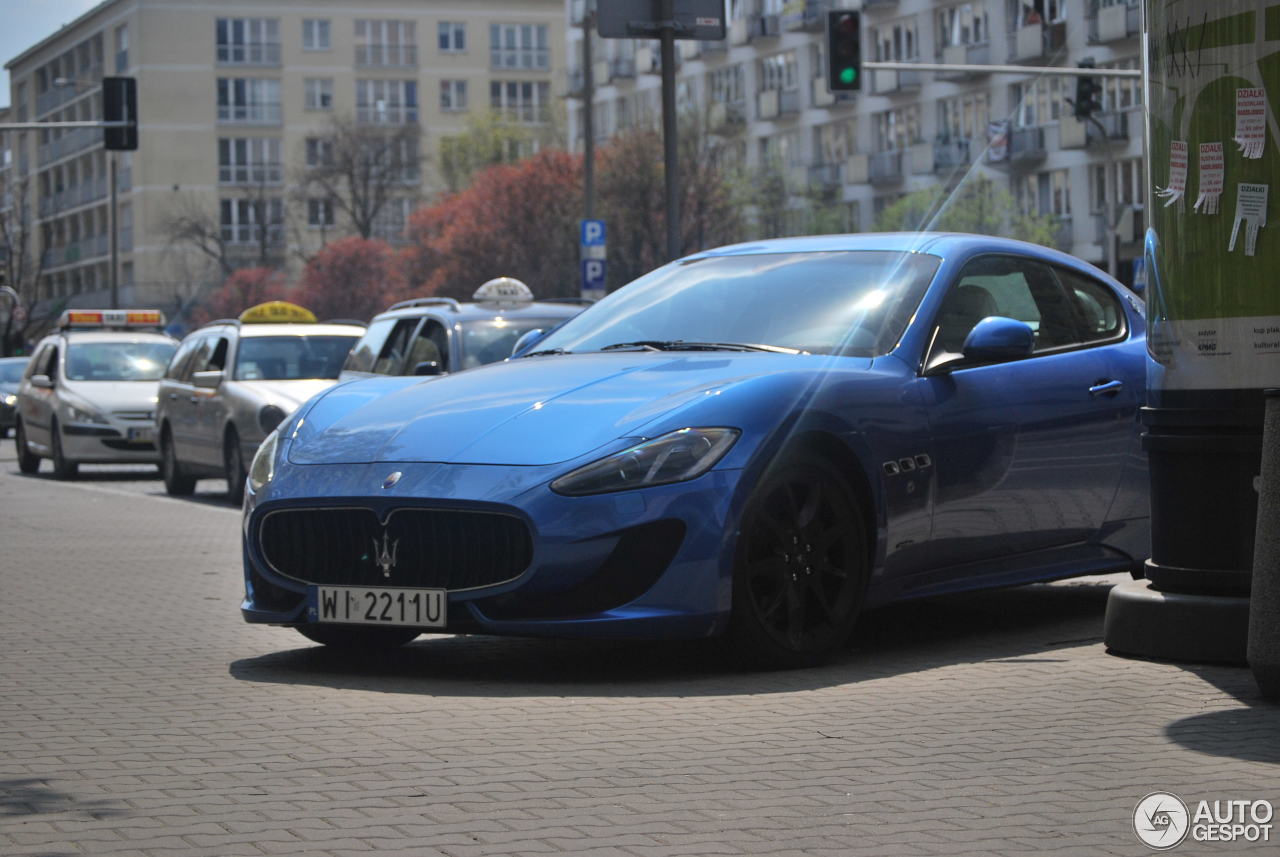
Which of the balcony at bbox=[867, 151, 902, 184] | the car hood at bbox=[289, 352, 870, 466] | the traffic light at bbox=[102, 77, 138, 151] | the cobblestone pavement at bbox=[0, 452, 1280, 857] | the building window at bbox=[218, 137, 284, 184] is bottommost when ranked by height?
the cobblestone pavement at bbox=[0, 452, 1280, 857]

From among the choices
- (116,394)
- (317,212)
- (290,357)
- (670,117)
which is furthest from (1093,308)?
(317,212)

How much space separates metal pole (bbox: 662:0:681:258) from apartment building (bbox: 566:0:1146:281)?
33.8 meters

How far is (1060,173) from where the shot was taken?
6444cm

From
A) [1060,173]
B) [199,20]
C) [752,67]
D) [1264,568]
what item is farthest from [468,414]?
[199,20]

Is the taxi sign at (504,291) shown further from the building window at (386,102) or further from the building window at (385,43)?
the building window at (385,43)

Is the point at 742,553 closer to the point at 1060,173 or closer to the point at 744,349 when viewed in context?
the point at 744,349

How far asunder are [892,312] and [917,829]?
135 inches

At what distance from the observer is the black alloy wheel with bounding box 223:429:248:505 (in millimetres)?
19094

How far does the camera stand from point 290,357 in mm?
20062

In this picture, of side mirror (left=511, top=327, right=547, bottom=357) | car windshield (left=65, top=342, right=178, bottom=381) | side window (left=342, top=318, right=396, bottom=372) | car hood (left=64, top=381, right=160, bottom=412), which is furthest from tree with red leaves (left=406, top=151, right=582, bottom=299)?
side mirror (left=511, top=327, right=547, bottom=357)

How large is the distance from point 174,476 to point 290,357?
2060 millimetres

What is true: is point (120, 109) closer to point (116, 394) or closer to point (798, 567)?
point (116, 394)

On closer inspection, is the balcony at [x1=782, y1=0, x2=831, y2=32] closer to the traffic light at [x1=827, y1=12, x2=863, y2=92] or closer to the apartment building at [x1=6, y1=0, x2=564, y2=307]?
the apartment building at [x1=6, y1=0, x2=564, y2=307]

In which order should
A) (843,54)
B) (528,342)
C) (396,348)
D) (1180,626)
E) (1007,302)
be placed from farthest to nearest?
(843,54) → (396,348) → (528,342) → (1007,302) → (1180,626)
